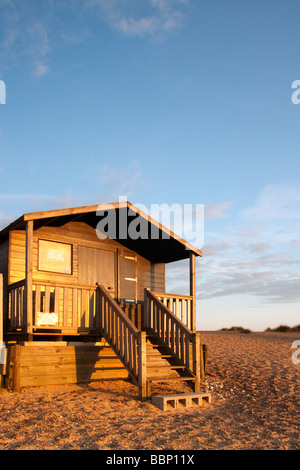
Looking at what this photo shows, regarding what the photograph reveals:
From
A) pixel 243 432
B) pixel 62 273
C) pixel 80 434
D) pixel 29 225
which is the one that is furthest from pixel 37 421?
pixel 62 273

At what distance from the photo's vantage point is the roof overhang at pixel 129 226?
1231 cm

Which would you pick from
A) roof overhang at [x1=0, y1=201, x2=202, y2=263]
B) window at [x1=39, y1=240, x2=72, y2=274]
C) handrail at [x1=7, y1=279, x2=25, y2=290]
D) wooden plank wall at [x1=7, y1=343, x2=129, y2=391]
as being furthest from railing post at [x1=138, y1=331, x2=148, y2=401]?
window at [x1=39, y1=240, x2=72, y2=274]

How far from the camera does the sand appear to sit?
697 cm

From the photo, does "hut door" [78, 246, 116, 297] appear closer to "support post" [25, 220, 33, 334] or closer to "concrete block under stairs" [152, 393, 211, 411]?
"support post" [25, 220, 33, 334]

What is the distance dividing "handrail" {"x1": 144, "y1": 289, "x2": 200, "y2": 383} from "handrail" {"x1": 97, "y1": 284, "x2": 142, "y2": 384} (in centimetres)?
92

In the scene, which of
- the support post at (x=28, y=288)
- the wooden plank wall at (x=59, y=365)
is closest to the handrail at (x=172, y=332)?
the wooden plank wall at (x=59, y=365)

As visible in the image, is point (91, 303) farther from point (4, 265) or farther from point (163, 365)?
point (4, 265)

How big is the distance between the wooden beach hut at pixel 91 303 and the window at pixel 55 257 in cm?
3

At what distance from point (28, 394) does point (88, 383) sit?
6.38 feet

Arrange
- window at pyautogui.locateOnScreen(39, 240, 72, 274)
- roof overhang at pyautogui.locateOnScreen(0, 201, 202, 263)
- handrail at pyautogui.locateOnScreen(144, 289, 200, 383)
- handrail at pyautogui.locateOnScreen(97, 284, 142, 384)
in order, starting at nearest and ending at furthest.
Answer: handrail at pyautogui.locateOnScreen(97, 284, 142, 384) < handrail at pyautogui.locateOnScreen(144, 289, 200, 383) < roof overhang at pyautogui.locateOnScreen(0, 201, 202, 263) < window at pyautogui.locateOnScreen(39, 240, 72, 274)

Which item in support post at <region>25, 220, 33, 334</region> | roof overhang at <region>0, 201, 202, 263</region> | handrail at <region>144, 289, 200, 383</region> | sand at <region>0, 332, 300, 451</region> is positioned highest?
roof overhang at <region>0, 201, 202, 263</region>

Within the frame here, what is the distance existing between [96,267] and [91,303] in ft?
7.87

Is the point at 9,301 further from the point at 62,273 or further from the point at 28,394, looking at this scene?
the point at 28,394

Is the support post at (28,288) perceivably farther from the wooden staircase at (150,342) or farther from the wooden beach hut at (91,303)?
the wooden staircase at (150,342)
